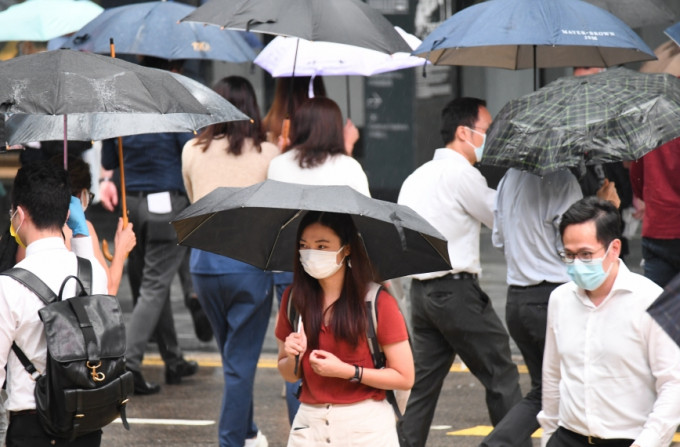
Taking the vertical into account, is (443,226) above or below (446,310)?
above

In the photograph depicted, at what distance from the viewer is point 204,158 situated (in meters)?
6.72

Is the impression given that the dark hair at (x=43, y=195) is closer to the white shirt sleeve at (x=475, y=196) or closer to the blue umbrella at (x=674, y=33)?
the white shirt sleeve at (x=475, y=196)

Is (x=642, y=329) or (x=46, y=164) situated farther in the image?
(x=46, y=164)

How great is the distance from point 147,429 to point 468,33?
3176 millimetres

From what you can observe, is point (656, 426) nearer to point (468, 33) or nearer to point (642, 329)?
point (642, 329)

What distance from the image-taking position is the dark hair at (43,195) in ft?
15.0

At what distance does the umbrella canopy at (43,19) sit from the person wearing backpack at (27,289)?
457cm

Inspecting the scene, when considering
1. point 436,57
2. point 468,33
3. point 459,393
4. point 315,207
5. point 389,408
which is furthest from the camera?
point 459,393

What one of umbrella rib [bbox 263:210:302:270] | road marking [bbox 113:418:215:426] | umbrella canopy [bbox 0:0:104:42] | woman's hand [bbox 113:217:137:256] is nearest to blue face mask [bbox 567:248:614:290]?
umbrella rib [bbox 263:210:302:270]

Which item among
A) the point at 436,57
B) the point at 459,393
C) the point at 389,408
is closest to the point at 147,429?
the point at 459,393

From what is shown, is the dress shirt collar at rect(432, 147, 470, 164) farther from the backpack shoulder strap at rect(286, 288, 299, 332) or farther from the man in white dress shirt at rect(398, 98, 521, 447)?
the backpack shoulder strap at rect(286, 288, 299, 332)

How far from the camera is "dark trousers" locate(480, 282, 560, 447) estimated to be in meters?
5.95

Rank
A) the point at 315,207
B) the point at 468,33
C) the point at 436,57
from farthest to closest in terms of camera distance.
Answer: the point at 436,57 → the point at 468,33 → the point at 315,207

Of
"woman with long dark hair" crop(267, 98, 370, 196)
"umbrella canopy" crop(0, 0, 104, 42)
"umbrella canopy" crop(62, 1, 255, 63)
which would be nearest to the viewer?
"woman with long dark hair" crop(267, 98, 370, 196)
